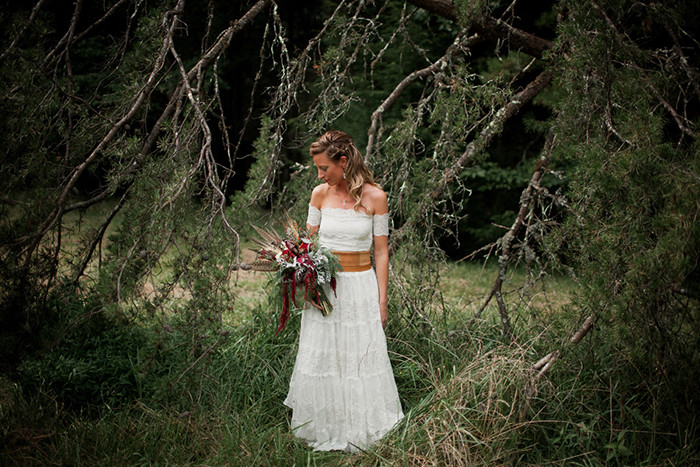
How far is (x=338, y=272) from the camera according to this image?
3.48m

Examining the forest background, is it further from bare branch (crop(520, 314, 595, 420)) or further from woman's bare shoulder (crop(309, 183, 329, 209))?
woman's bare shoulder (crop(309, 183, 329, 209))

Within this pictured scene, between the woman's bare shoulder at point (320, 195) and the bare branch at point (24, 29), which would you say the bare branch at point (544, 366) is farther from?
the bare branch at point (24, 29)

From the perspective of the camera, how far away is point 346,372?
352 centimetres

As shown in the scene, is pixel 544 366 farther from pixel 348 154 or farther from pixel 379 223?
pixel 348 154

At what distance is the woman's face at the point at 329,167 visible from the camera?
332 cm

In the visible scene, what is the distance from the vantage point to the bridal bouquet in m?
3.26

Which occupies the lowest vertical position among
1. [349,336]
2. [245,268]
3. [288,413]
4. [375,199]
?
[288,413]

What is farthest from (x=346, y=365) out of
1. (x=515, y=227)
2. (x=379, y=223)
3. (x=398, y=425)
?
(x=515, y=227)

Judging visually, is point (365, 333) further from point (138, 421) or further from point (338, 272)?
point (138, 421)

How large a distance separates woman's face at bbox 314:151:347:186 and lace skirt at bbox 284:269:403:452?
0.59 m

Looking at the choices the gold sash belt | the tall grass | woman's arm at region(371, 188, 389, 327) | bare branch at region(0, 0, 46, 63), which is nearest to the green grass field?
the tall grass

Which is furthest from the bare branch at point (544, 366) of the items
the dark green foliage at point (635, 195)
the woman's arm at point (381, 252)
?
the woman's arm at point (381, 252)

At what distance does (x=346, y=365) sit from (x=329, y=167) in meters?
1.22

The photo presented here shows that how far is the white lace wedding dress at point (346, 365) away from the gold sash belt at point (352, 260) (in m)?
0.03
